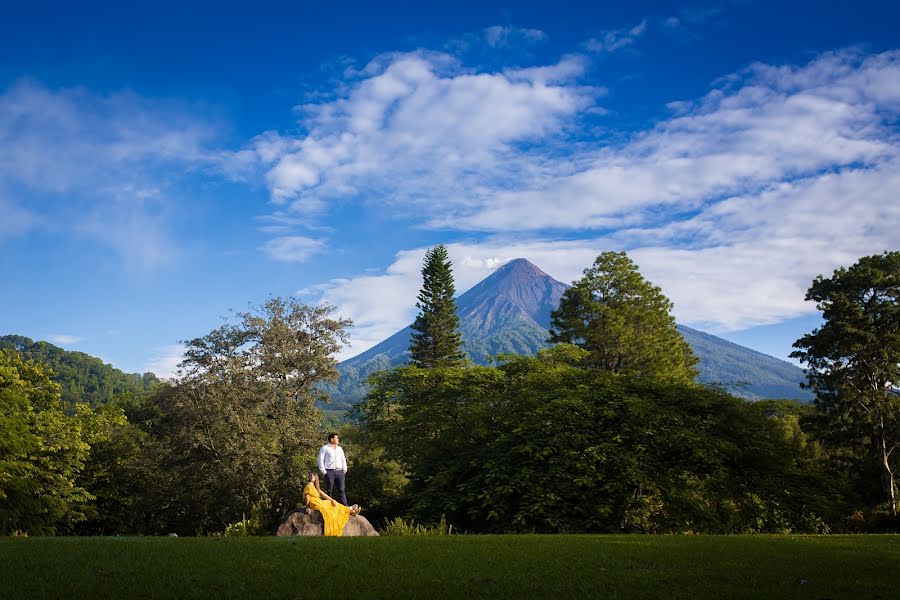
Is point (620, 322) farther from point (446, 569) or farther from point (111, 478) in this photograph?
point (446, 569)

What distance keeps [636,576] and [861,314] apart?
109 ft

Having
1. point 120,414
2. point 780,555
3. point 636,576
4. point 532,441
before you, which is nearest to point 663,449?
point 532,441

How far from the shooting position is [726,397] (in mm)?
16297

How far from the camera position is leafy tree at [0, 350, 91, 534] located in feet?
70.9

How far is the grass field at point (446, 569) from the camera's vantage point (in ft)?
19.0

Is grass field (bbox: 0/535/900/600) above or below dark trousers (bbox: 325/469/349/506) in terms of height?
below

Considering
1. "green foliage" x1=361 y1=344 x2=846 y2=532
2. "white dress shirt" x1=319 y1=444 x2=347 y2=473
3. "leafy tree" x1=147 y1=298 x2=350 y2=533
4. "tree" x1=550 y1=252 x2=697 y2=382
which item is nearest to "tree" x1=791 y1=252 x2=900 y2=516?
"tree" x1=550 y1=252 x2=697 y2=382

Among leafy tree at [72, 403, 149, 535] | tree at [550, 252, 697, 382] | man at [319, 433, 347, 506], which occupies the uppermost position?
tree at [550, 252, 697, 382]

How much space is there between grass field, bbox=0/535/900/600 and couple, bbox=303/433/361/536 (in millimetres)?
2170

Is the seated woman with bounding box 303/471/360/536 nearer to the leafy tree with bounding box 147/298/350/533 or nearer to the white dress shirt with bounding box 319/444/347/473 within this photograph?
the white dress shirt with bounding box 319/444/347/473

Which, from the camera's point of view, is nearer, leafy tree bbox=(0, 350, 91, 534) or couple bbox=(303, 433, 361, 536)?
couple bbox=(303, 433, 361, 536)

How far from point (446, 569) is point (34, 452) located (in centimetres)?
2444

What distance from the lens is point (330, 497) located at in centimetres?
1177

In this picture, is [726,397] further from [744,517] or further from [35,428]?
[35,428]
